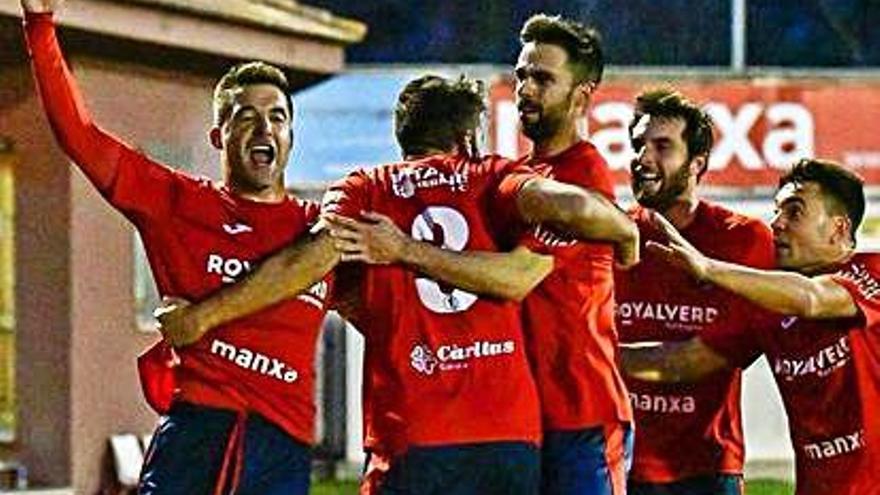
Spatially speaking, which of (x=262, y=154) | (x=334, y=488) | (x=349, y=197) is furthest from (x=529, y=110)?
(x=334, y=488)

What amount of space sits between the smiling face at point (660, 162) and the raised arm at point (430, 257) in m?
1.57

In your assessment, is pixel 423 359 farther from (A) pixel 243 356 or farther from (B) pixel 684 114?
(B) pixel 684 114

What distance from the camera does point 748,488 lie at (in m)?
21.7

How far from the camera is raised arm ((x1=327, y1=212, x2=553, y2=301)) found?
798 cm

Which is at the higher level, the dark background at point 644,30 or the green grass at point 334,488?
the dark background at point 644,30

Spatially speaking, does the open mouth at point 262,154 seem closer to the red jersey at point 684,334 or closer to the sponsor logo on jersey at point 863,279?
the red jersey at point 684,334

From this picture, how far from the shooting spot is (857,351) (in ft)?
30.3

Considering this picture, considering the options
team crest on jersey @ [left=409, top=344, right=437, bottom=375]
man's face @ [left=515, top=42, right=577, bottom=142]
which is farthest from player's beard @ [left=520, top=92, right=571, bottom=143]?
team crest on jersey @ [left=409, top=344, right=437, bottom=375]

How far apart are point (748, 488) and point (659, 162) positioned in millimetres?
12412

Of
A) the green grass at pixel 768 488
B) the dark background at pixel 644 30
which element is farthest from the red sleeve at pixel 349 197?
the dark background at pixel 644 30

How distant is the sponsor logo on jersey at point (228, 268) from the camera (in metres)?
8.23

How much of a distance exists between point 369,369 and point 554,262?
0.62m

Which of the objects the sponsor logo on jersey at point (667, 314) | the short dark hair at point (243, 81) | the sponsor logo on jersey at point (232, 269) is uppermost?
the short dark hair at point (243, 81)

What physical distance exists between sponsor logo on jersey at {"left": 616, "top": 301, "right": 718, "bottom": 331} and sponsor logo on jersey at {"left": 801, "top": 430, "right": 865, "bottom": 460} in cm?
63
